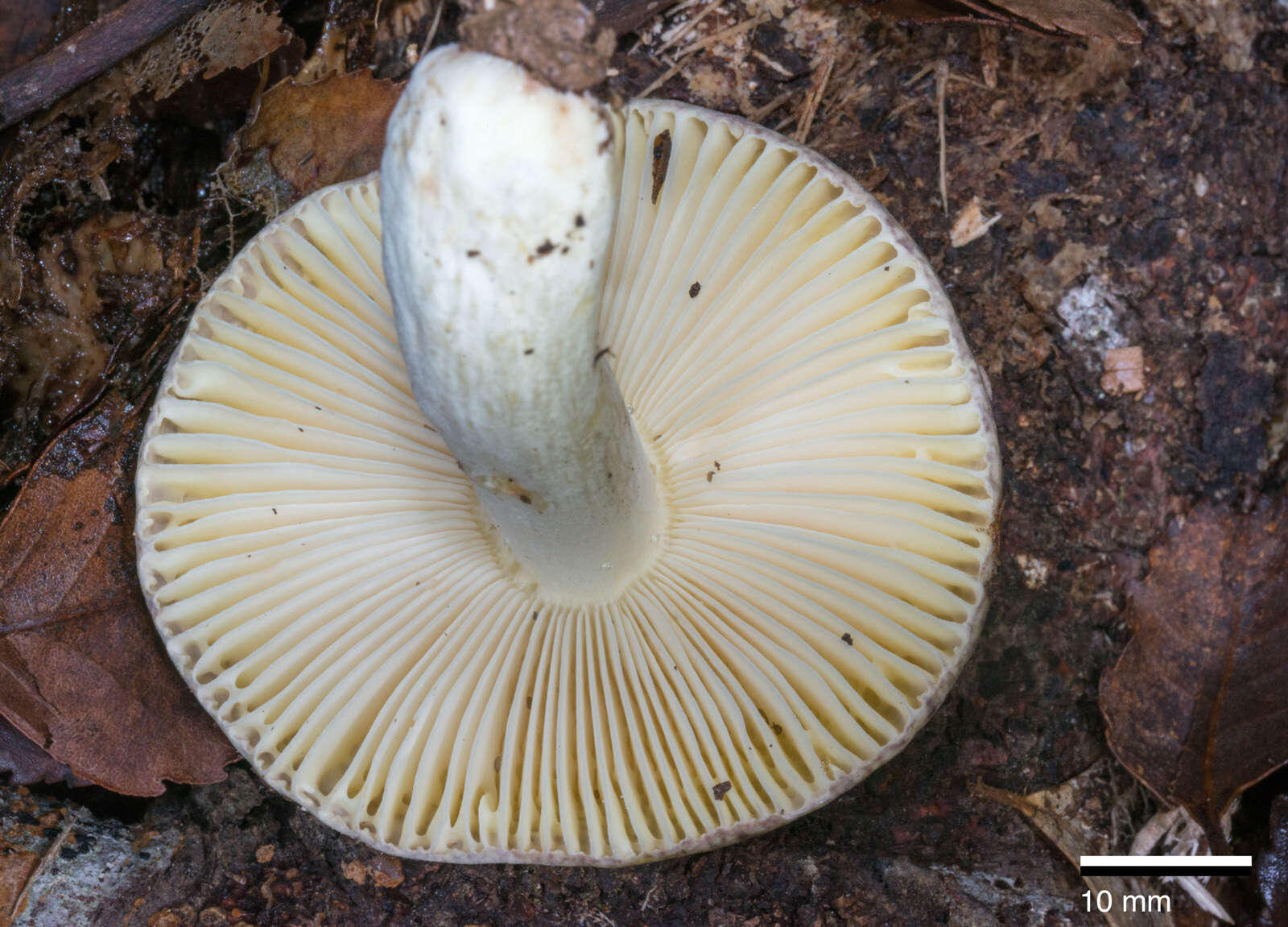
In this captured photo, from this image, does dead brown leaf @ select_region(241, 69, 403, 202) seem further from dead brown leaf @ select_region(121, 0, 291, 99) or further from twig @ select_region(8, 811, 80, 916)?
twig @ select_region(8, 811, 80, 916)

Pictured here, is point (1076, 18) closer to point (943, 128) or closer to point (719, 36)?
point (943, 128)

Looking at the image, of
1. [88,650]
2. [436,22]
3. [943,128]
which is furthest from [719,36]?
[88,650]

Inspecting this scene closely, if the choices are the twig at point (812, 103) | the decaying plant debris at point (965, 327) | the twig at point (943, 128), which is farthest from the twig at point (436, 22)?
the twig at point (943, 128)

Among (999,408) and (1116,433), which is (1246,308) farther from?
(999,408)

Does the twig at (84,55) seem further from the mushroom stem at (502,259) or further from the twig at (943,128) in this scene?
the twig at (943,128)

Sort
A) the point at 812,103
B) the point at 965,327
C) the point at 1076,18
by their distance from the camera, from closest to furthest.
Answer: the point at 1076,18 < the point at 965,327 < the point at 812,103

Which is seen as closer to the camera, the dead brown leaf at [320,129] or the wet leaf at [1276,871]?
the wet leaf at [1276,871]

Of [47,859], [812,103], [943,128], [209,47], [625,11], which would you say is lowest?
[47,859]
